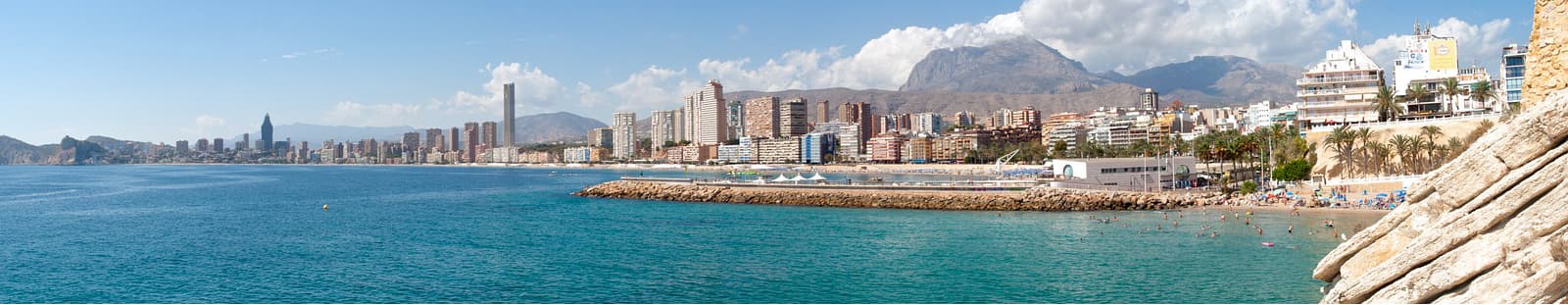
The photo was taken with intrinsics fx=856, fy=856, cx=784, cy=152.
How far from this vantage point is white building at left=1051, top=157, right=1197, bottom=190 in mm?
60125

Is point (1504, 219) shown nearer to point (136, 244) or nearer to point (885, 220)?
point (885, 220)

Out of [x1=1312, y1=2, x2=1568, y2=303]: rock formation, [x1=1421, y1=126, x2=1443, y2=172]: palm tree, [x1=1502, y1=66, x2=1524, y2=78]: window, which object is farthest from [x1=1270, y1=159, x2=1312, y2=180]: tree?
[x1=1312, y1=2, x2=1568, y2=303]: rock formation

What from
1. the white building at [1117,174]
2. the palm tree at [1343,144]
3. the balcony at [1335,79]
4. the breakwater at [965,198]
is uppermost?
the balcony at [1335,79]

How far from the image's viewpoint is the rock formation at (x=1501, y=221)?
10383mm

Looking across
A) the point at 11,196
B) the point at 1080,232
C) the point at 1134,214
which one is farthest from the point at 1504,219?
the point at 11,196

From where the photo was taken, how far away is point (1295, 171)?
55969 mm

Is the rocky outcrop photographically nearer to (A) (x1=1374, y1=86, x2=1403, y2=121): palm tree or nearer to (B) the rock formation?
(B) the rock formation

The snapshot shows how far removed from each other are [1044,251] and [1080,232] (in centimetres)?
740

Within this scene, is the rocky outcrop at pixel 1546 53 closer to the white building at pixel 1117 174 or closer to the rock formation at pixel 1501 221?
the rock formation at pixel 1501 221

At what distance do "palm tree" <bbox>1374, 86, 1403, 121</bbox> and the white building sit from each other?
13.3m

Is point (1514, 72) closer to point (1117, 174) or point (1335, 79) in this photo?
point (1335, 79)

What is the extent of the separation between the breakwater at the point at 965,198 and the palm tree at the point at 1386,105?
48.0ft

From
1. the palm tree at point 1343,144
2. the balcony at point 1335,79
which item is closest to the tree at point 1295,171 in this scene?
the palm tree at point 1343,144

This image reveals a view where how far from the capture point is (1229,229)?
3762cm
